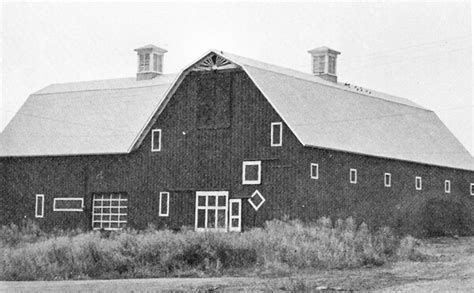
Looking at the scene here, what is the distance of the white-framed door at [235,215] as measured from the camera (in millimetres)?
34750

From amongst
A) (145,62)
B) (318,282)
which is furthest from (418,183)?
(318,282)

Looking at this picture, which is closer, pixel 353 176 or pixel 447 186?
pixel 353 176

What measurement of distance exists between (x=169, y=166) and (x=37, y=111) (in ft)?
34.0

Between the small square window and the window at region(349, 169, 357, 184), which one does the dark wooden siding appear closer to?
the window at region(349, 169, 357, 184)

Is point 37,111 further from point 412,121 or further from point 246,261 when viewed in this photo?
point 246,261

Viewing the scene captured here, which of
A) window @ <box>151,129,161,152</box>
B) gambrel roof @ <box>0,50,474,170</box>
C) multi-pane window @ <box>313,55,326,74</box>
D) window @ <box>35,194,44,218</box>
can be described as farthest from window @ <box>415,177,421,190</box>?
window @ <box>35,194,44,218</box>

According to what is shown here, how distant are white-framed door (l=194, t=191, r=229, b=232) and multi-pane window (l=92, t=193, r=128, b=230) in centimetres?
399

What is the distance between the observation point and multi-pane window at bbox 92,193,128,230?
38625 millimetres

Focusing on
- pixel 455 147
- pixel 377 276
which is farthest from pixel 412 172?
pixel 377 276

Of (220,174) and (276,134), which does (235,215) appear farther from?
(276,134)

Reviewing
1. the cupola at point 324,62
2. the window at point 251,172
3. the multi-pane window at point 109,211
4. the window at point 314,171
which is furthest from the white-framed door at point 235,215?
the cupola at point 324,62

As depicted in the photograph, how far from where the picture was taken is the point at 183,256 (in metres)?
24.5

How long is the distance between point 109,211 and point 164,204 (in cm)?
323

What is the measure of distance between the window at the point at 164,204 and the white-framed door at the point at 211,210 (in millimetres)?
1578
